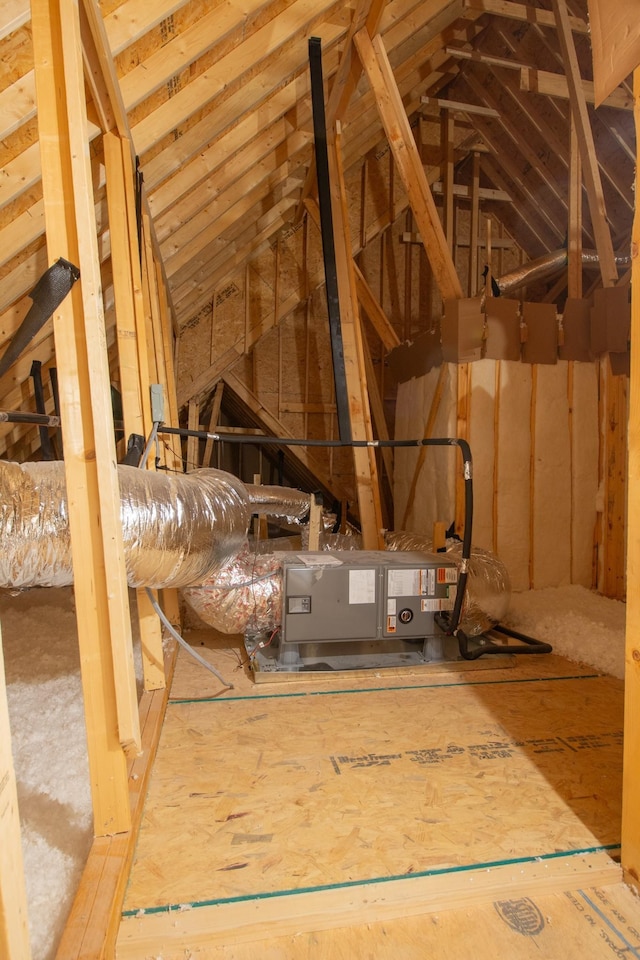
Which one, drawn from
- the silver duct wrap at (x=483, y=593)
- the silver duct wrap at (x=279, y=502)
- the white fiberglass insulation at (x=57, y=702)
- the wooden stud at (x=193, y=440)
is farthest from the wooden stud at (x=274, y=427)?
the silver duct wrap at (x=483, y=593)

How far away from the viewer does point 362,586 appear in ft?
7.68

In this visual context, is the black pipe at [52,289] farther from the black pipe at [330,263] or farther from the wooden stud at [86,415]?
the black pipe at [330,263]

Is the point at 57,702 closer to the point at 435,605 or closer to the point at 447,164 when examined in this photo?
the point at 435,605

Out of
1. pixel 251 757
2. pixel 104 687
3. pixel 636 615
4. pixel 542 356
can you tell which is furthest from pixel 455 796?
pixel 542 356

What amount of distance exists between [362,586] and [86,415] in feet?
4.94

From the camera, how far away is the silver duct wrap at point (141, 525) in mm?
1407

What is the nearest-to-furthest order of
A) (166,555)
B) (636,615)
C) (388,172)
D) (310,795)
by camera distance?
(636,615) < (310,795) < (166,555) < (388,172)

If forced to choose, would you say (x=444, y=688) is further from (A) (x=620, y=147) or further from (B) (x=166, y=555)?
(A) (x=620, y=147)

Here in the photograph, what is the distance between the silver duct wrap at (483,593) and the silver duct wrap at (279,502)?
1287 millimetres

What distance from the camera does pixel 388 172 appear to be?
554 cm

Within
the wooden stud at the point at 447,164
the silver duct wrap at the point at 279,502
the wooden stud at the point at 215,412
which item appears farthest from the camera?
the wooden stud at the point at 215,412

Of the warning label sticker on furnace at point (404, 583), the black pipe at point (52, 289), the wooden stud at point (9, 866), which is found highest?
the black pipe at point (52, 289)

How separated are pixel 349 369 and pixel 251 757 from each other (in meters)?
2.34

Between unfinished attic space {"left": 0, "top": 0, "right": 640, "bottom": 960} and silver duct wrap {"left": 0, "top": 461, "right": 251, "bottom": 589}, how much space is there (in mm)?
12
